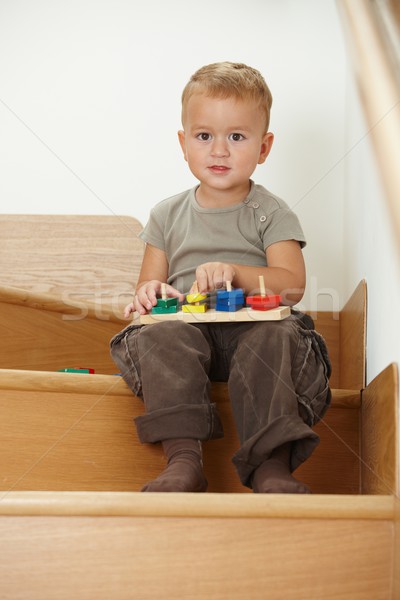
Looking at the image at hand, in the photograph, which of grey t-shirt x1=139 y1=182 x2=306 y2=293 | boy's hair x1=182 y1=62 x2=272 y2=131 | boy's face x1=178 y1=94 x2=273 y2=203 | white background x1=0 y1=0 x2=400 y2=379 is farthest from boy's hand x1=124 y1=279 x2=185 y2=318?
white background x1=0 y1=0 x2=400 y2=379

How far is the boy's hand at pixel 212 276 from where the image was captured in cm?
121

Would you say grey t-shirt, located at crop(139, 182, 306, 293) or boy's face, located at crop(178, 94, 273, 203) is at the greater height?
boy's face, located at crop(178, 94, 273, 203)

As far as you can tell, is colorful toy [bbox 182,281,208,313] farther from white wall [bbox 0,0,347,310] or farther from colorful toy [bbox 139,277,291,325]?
white wall [bbox 0,0,347,310]

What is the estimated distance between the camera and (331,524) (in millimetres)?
785

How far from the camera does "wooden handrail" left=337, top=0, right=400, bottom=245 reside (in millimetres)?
684

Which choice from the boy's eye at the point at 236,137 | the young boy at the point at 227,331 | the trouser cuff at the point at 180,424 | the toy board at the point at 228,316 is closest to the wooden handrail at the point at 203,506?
the young boy at the point at 227,331

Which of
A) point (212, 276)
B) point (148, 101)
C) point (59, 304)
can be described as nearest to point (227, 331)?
point (212, 276)

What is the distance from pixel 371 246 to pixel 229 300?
0.29 meters

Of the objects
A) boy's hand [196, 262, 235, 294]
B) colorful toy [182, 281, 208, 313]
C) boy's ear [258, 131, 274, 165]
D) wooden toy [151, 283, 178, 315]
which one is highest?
boy's ear [258, 131, 274, 165]

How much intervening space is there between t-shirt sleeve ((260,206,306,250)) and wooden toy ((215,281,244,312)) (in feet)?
0.70

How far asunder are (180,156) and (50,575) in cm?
137

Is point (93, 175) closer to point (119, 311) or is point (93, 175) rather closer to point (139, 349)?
point (119, 311)

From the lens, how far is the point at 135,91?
203cm

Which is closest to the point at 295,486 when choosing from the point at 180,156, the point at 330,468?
the point at 330,468
